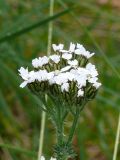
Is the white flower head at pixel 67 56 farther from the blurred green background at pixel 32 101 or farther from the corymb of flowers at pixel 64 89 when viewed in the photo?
the blurred green background at pixel 32 101

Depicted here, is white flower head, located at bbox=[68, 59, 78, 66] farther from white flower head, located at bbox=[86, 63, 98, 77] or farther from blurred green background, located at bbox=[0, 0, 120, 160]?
blurred green background, located at bbox=[0, 0, 120, 160]

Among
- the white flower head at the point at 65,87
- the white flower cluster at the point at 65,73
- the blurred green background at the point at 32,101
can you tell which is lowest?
the white flower head at the point at 65,87

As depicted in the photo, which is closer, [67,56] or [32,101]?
[67,56]

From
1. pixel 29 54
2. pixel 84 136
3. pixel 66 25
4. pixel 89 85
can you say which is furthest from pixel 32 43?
pixel 89 85

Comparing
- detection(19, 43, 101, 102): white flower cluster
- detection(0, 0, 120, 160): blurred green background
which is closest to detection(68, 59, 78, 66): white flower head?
detection(19, 43, 101, 102): white flower cluster

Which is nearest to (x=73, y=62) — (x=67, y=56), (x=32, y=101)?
(x=67, y=56)

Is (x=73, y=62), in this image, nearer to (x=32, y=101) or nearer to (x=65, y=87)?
(x=65, y=87)

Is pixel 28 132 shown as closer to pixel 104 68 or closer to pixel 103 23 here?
pixel 104 68

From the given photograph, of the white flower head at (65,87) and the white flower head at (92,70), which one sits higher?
the white flower head at (92,70)

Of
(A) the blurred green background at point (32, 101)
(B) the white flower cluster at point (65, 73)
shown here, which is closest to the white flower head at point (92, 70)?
(B) the white flower cluster at point (65, 73)
